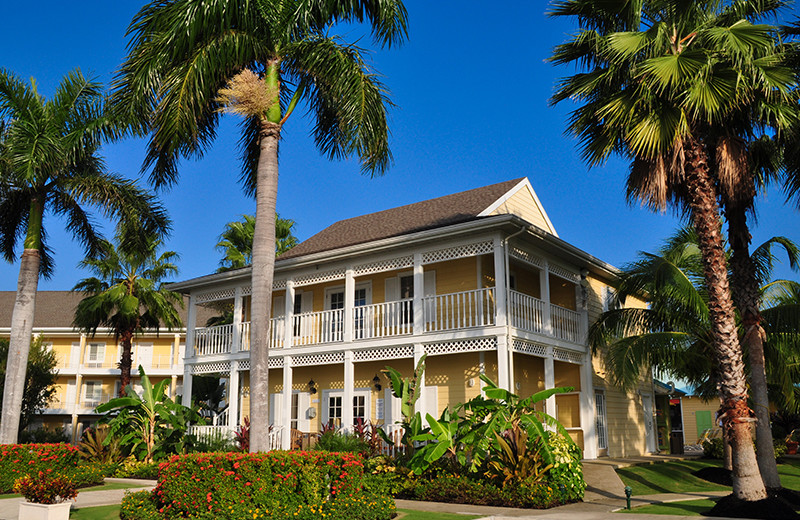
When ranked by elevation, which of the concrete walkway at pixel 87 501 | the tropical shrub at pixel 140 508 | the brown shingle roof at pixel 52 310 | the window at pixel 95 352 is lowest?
the concrete walkway at pixel 87 501

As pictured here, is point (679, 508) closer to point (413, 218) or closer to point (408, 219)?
point (413, 218)

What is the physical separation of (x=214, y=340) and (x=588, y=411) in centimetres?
1248

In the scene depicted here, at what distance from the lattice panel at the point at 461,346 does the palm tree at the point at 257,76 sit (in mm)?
5254

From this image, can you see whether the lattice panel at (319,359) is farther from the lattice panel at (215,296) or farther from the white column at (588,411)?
the white column at (588,411)

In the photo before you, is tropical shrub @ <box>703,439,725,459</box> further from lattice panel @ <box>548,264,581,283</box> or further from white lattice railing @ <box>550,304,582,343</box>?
lattice panel @ <box>548,264,581,283</box>

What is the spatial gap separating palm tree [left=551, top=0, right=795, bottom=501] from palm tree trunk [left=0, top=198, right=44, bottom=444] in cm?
1387


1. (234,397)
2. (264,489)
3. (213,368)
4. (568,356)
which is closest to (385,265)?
(568,356)

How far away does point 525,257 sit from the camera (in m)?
17.8

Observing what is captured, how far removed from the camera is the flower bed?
9.70 meters

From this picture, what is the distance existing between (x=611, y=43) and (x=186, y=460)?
1046 cm

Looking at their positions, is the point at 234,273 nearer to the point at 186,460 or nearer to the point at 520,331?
the point at 520,331

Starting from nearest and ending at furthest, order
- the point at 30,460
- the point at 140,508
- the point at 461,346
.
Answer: the point at 140,508, the point at 30,460, the point at 461,346

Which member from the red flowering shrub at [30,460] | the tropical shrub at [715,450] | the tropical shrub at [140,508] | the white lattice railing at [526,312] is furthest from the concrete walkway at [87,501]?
the tropical shrub at [715,450]

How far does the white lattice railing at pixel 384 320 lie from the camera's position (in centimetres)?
1845
